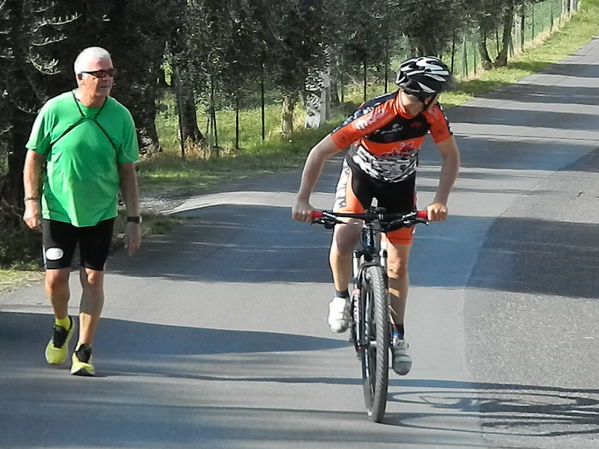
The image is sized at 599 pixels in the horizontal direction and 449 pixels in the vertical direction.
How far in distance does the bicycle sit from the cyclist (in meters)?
0.09

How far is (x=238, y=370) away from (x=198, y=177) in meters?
10.8

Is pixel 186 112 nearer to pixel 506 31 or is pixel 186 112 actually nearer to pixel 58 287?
pixel 58 287

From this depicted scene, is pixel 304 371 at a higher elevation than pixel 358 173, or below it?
below

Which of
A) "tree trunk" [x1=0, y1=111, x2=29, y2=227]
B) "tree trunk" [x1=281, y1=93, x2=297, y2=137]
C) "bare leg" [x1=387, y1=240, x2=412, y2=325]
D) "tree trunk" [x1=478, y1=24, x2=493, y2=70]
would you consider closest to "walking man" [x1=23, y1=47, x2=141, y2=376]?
"bare leg" [x1=387, y1=240, x2=412, y2=325]

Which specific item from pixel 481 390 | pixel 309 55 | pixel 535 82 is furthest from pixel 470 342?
pixel 535 82

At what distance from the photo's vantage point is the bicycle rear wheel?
5934 millimetres

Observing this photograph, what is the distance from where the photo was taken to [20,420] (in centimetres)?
609

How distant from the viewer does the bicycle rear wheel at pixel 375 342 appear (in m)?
5.93

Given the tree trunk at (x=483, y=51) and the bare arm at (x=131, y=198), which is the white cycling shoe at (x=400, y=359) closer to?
the bare arm at (x=131, y=198)

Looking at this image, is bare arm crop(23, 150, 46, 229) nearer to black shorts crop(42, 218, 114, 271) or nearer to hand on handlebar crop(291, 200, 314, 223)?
black shorts crop(42, 218, 114, 271)

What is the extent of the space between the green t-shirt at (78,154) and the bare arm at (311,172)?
1269 millimetres

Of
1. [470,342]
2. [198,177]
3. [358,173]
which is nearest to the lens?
[358,173]

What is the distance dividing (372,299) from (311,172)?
0.74 meters

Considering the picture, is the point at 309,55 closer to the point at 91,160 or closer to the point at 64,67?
the point at 64,67
